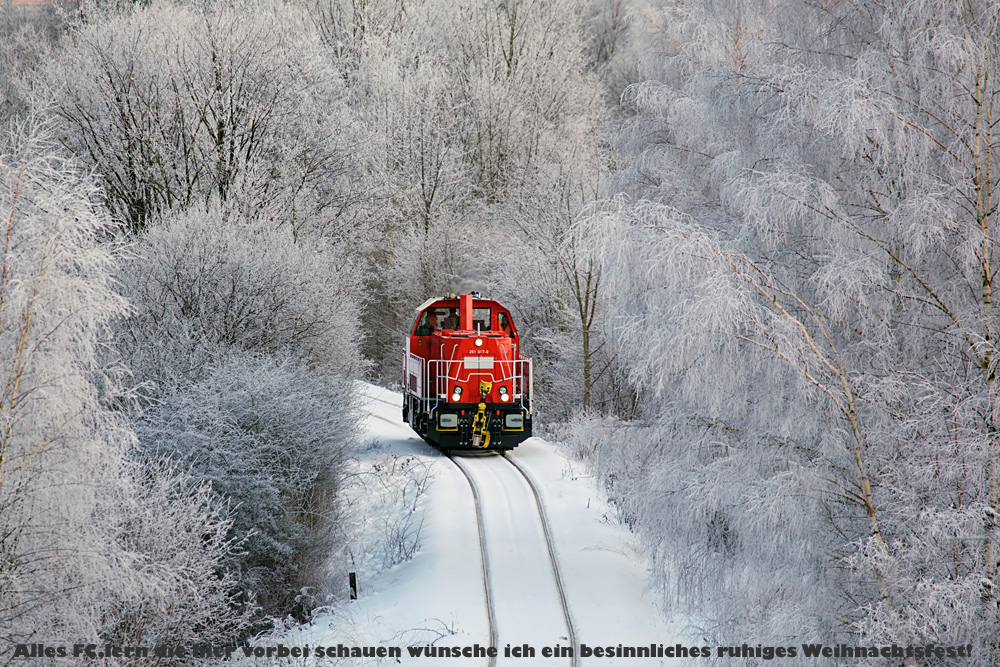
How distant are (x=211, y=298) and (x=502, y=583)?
8360 millimetres

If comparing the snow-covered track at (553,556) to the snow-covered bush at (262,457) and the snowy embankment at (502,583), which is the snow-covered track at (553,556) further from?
→ the snow-covered bush at (262,457)

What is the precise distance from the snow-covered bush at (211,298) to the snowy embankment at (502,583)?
4.48 meters

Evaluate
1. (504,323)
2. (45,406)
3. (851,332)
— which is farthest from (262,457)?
(851,332)

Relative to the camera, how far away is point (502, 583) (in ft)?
38.8

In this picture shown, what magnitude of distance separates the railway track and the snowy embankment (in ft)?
0.11

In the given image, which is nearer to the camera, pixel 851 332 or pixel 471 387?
pixel 851 332

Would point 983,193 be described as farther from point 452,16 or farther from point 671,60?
point 452,16

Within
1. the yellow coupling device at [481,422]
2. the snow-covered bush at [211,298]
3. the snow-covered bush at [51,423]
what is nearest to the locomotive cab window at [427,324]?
the yellow coupling device at [481,422]

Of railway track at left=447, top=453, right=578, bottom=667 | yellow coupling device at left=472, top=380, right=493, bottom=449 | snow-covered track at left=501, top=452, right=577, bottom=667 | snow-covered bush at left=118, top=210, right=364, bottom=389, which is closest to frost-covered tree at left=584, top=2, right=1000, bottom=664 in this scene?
Answer: snow-covered track at left=501, top=452, right=577, bottom=667

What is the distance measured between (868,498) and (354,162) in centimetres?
2498

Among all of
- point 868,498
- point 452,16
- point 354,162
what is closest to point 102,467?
point 868,498

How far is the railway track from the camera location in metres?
10.3

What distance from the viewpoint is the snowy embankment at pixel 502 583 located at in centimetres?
1042

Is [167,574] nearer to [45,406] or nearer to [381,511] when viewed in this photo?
[45,406]
